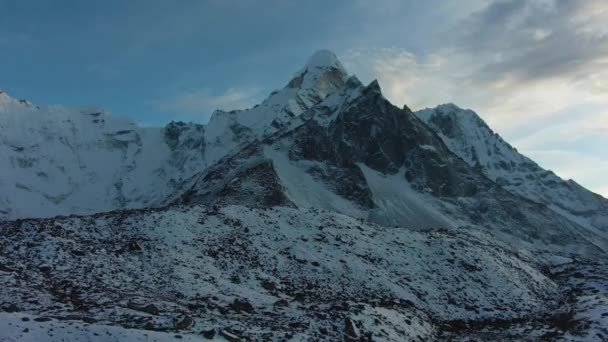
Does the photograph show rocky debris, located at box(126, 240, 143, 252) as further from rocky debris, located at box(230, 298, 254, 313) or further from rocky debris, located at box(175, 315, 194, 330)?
rocky debris, located at box(175, 315, 194, 330)

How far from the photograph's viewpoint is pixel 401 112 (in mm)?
183000

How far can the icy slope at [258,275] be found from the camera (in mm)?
27250

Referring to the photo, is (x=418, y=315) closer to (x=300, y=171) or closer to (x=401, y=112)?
(x=300, y=171)

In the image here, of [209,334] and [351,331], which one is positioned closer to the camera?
[209,334]

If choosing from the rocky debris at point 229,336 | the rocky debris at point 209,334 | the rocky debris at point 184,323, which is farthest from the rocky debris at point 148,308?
the rocky debris at point 229,336

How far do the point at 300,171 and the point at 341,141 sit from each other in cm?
2636

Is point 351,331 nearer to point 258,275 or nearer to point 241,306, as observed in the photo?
point 241,306

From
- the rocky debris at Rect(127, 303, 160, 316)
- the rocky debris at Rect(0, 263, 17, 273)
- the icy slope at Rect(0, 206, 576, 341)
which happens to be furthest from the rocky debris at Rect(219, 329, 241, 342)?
the rocky debris at Rect(0, 263, 17, 273)

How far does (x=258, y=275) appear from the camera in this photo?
1480 inches

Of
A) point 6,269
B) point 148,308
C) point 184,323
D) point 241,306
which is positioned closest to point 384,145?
point 241,306

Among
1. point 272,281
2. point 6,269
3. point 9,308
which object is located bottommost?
point 9,308

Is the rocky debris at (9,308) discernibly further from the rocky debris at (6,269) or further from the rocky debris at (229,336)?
the rocky debris at (229,336)

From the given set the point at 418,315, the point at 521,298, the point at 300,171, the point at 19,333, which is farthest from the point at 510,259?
the point at 300,171

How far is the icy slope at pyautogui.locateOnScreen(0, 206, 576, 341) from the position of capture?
89.4 ft
